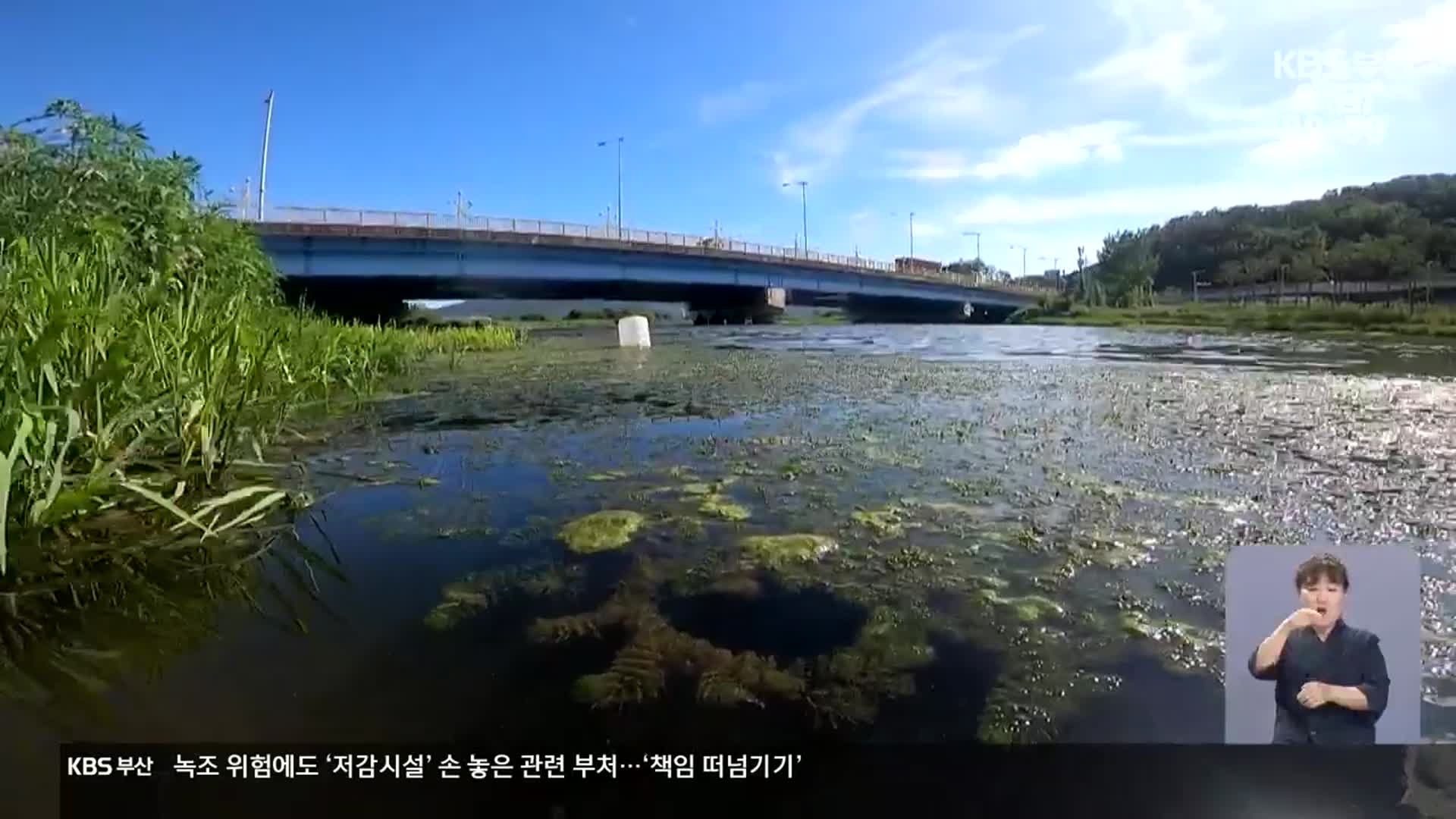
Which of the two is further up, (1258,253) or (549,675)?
(1258,253)

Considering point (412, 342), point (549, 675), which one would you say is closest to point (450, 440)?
point (412, 342)

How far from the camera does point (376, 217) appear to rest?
1.68 meters

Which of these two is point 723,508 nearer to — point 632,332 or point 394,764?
point 394,764

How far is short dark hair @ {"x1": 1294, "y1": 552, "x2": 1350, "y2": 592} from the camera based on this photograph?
1002 mm

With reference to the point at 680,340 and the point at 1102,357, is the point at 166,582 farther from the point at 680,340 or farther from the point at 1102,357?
the point at 680,340

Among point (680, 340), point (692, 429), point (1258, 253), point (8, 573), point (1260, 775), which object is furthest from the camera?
point (680, 340)

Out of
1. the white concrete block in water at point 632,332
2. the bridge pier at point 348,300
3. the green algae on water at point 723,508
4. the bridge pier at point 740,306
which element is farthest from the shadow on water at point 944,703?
the white concrete block in water at point 632,332

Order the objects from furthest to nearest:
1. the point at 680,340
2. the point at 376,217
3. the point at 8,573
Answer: the point at 680,340 → the point at 376,217 → the point at 8,573

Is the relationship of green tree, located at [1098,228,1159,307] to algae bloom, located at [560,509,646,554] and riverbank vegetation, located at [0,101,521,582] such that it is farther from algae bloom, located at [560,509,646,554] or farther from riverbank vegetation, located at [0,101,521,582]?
riverbank vegetation, located at [0,101,521,582]

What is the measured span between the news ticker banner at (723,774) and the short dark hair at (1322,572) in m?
0.22

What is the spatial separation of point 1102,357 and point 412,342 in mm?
2494

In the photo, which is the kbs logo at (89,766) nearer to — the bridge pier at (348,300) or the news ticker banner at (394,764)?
the news ticker banner at (394,764)

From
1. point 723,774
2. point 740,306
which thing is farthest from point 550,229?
point 723,774

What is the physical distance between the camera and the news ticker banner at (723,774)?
0.96m
